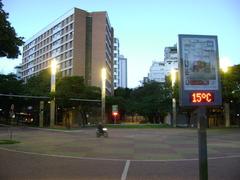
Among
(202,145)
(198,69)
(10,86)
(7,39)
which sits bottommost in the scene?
(202,145)

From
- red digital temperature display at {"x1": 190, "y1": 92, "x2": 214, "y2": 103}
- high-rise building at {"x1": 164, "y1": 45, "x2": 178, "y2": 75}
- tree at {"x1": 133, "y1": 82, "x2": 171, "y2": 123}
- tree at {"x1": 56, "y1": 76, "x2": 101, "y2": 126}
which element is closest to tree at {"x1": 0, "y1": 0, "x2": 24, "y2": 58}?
red digital temperature display at {"x1": 190, "y1": 92, "x2": 214, "y2": 103}

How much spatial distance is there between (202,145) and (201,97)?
3.09ft

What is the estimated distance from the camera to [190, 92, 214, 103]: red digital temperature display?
25.2 feet

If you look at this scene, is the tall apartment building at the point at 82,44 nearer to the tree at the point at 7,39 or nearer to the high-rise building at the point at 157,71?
the high-rise building at the point at 157,71

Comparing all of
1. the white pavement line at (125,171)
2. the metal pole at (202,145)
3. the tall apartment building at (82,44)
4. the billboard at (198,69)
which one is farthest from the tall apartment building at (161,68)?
the metal pole at (202,145)

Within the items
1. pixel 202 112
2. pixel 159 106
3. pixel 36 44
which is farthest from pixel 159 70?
pixel 202 112

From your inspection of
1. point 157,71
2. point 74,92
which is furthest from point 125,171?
point 157,71

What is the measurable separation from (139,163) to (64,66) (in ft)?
293

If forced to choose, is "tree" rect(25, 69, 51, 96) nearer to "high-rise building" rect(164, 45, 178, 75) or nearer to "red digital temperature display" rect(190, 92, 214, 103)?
"red digital temperature display" rect(190, 92, 214, 103)

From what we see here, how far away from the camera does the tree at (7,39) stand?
2155 cm

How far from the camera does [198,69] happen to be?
25.0ft

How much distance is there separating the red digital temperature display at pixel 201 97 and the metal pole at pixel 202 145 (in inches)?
6.6

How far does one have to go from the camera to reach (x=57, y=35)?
11062cm

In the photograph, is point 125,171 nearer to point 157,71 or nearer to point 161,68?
point 161,68
